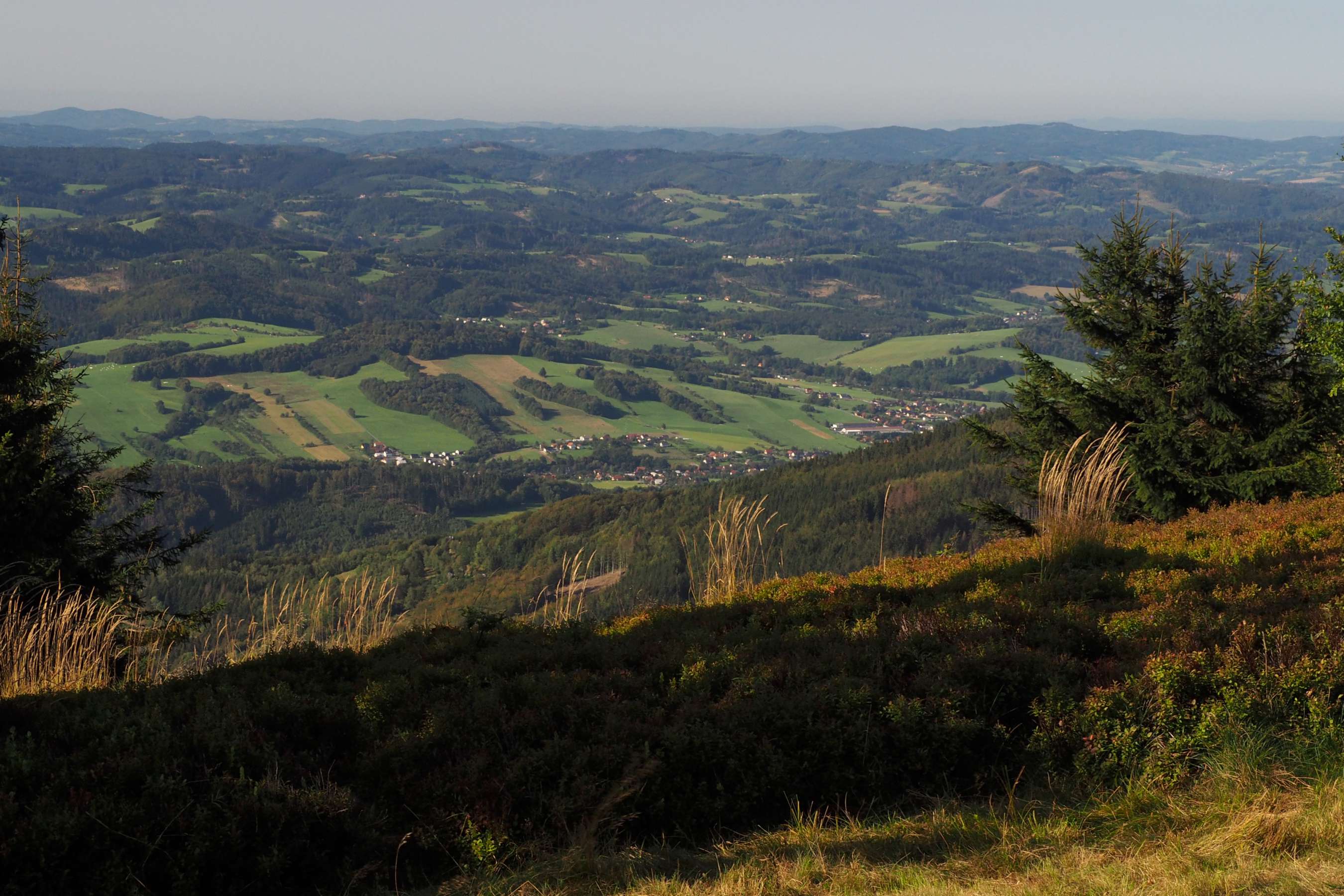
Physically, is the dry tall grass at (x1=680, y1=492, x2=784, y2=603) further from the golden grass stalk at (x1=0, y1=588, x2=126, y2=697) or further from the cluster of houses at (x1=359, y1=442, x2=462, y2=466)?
the cluster of houses at (x1=359, y1=442, x2=462, y2=466)

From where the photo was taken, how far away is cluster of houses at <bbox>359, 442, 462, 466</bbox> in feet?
445

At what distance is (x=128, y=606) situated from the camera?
34.3 feet

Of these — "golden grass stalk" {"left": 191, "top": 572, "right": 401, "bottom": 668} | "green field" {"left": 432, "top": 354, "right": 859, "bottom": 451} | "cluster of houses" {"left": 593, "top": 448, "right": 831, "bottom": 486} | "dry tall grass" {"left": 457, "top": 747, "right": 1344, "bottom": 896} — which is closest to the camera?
"dry tall grass" {"left": 457, "top": 747, "right": 1344, "bottom": 896}

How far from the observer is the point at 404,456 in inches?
5497

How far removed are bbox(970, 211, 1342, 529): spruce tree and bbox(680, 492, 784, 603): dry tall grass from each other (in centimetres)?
667

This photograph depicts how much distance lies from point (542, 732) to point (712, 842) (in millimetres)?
1238

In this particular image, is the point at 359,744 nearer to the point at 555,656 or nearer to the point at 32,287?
A: the point at 555,656

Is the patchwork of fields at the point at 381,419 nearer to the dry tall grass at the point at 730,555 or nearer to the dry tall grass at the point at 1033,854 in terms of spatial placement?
the dry tall grass at the point at 730,555

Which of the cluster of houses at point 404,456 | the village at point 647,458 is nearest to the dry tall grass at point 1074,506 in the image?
the village at point 647,458

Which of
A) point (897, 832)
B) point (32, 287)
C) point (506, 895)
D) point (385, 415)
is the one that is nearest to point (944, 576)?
point (897, 832)

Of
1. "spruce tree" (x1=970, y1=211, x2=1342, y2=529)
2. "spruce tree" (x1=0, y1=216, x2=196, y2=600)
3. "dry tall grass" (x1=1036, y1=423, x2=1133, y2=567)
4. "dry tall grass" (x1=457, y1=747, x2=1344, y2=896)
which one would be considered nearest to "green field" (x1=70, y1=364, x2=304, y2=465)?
"spruce tree" (x1=0, y1=216, x2=196, y2=600)

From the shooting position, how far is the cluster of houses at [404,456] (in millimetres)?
135500

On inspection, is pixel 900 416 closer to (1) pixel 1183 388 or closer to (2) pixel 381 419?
(2) pixel 381 419

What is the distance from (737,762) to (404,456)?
459 feet
